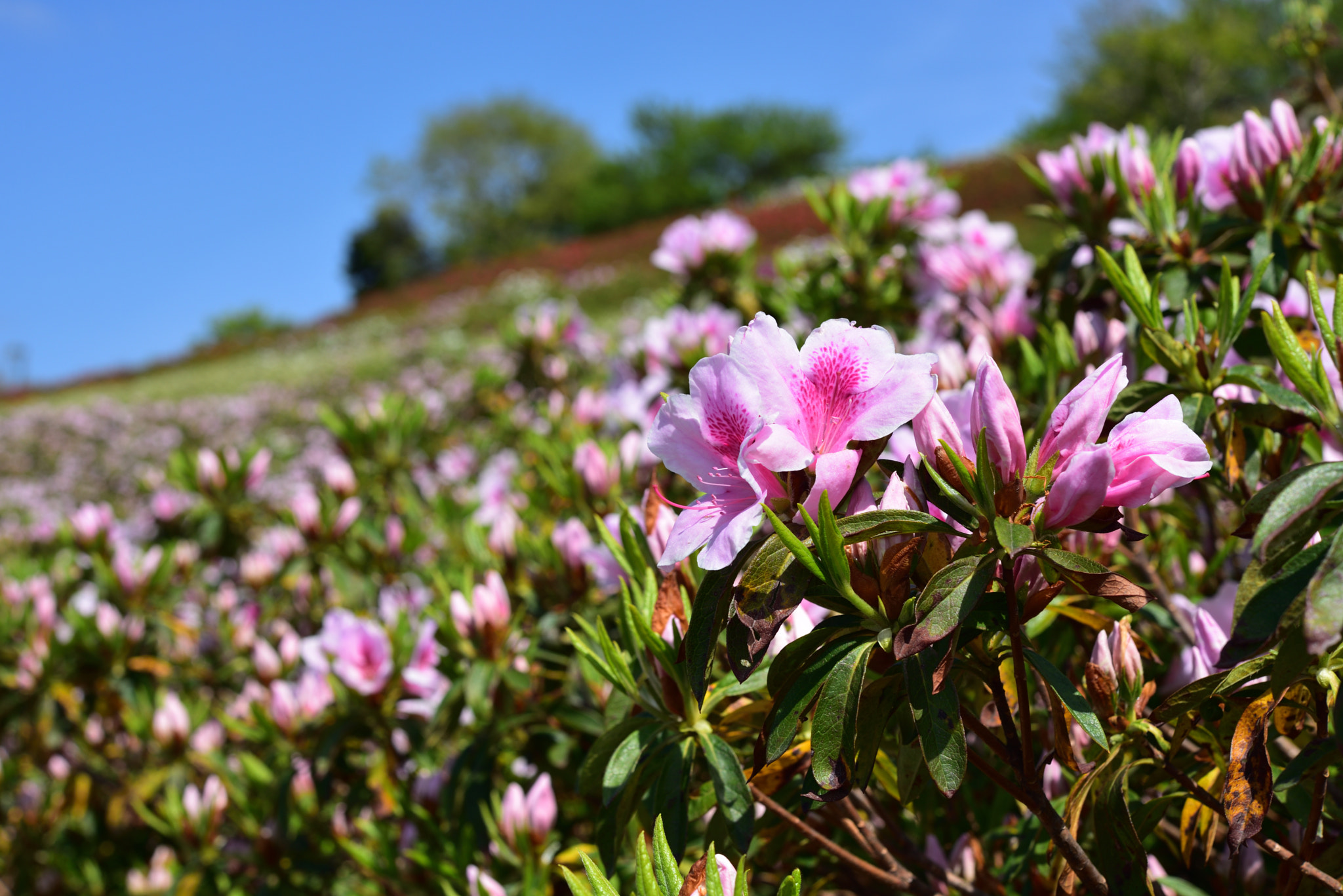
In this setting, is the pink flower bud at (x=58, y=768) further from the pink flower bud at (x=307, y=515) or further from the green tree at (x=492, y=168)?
the green tree at (x=492, y=168)

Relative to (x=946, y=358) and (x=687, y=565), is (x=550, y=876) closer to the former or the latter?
(x=687, y=565)

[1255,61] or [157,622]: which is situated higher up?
[1255,61]

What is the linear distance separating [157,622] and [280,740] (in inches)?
35.4

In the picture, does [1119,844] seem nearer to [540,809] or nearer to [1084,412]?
[1084,412]

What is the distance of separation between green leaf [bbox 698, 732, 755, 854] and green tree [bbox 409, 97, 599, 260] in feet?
136

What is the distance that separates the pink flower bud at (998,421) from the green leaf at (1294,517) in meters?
0.16

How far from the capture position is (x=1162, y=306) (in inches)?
49.4

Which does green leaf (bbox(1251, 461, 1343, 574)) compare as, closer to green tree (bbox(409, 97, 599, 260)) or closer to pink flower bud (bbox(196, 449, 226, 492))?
pink flower bud (bbox(196, 449, 226, 492))

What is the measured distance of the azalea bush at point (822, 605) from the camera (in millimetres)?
638

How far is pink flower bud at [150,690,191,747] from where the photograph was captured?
209 cm

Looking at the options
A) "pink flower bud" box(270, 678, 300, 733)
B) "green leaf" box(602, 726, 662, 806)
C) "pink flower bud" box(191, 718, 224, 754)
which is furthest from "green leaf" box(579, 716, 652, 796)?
"pink flower bud" box(191, 718, 224, 754)

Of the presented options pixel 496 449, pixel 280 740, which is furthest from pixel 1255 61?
pixel 280 740

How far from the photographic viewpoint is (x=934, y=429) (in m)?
0.66

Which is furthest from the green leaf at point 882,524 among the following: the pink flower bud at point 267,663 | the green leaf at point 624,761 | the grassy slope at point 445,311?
the grassy slope at point 445,311
